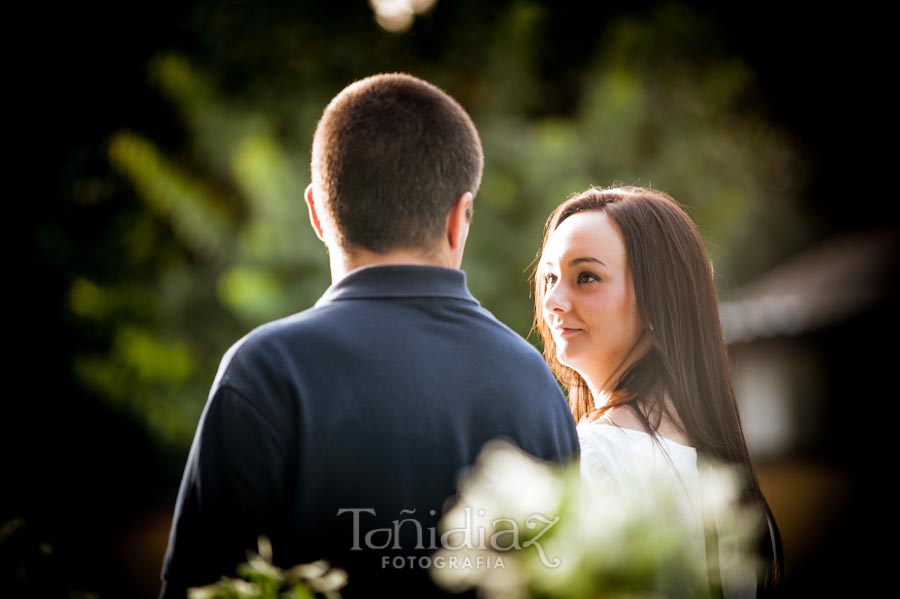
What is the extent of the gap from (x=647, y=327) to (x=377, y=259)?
1.01 metres

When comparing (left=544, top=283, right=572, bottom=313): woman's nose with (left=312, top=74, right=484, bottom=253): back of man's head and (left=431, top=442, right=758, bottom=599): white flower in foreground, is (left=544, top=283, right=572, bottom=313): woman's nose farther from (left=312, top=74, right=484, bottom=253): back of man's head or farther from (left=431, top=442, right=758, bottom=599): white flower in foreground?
(left=431, top=442, right=758, bottom=599): white flower in foreground

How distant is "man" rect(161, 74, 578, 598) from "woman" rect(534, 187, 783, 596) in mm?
650

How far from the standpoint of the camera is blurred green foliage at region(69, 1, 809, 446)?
10633 mm

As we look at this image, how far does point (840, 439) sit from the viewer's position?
1318 cm

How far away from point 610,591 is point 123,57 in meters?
12.9

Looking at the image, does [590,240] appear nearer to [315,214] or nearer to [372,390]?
[315,214]

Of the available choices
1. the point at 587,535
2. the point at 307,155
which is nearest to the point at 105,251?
the point at 307,155

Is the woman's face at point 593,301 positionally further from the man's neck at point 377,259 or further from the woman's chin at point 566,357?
the man's neck at point 377,259

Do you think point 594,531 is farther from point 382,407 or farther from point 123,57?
point 123,57

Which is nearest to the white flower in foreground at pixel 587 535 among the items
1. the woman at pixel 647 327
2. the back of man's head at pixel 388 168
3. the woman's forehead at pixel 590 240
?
the back of man's head at pixel 388 168

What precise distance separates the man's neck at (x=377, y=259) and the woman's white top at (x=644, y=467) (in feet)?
2.07

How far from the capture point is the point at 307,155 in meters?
11.3

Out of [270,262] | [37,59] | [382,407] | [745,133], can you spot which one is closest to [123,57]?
[37,59]

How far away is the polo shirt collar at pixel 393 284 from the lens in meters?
1.85
